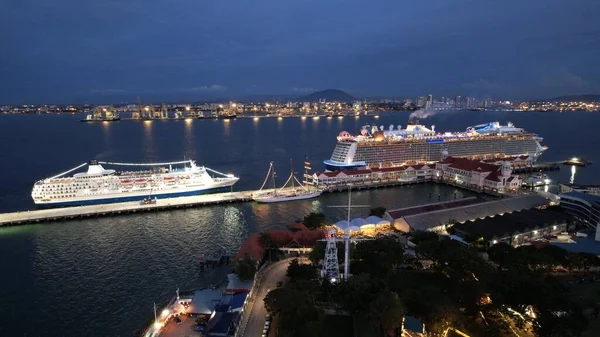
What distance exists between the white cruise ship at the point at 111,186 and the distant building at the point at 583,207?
28.5 m

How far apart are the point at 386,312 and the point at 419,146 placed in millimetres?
35817

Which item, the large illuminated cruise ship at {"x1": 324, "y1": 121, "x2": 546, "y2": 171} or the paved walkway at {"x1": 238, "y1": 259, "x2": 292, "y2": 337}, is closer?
the paved walkway at {"x1": 238, "y1": 259, "x2": 292, "y2": 337}

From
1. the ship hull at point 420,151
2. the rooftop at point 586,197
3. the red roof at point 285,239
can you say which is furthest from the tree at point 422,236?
the ship hull at point 420,151

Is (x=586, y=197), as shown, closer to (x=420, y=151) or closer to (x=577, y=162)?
(x=420, y=151)

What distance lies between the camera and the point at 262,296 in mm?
16266

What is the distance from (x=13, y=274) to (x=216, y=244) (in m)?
10.5

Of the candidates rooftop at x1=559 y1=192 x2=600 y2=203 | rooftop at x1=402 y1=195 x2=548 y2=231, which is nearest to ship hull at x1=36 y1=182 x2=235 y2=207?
rooftop at x1=402 y1=195 x2=548 y2=231

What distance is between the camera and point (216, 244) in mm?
23516

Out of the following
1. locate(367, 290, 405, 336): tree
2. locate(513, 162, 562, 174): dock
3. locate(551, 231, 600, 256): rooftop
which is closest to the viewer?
locate(367, 290, 405, 336): tree

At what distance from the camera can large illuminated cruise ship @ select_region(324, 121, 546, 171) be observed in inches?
1715

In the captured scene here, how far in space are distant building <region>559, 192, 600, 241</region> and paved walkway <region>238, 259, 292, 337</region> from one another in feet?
64.5

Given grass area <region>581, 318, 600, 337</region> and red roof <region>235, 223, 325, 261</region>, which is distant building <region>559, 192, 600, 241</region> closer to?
grass area <region>581, 318, 600, 337</region>

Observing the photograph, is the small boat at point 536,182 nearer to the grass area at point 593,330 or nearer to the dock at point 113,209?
the grass area at point 593,330

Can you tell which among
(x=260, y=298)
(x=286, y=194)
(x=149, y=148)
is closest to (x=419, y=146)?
(x=286, y=194)
